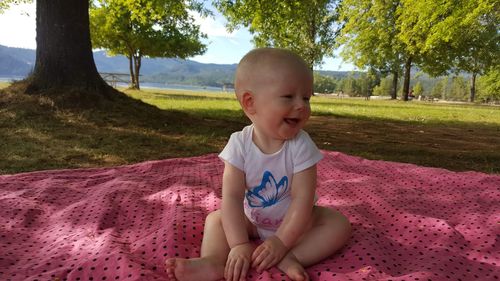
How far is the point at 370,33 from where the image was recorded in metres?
23.2

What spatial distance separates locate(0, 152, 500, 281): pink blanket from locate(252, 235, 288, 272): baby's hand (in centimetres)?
4

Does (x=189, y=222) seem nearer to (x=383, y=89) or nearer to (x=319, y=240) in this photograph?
(x=319, y=240)

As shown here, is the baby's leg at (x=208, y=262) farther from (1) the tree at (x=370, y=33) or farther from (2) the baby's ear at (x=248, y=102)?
(1) the tree at (x=370, y=33)

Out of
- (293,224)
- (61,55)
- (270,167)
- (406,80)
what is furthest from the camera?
(406,80)

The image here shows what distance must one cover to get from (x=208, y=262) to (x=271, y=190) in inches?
17.3

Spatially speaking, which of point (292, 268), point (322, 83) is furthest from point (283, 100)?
point (322, 83)

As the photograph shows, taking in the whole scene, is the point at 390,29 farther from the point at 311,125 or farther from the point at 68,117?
the point at 68,117

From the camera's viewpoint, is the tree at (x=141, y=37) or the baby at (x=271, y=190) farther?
the tree at (x=141, y=37)

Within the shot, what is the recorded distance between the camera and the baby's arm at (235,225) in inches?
66.3

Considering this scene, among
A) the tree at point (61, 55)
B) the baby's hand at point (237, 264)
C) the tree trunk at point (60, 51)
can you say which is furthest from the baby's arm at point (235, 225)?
the tree trunk at point (60, 51)

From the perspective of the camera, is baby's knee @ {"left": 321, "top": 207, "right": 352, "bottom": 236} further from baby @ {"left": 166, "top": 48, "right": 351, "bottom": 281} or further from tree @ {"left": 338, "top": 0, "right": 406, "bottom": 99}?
tree @ {"left": 338, "top": 0, "right": 406, "bottom": 99}

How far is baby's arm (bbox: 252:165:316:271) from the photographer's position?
5.62 ft

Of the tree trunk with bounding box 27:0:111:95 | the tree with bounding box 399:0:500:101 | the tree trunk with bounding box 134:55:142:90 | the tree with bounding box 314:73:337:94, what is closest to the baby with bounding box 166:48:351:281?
the tree trunk with bounding box 27:0:111:95

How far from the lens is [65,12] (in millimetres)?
6871
